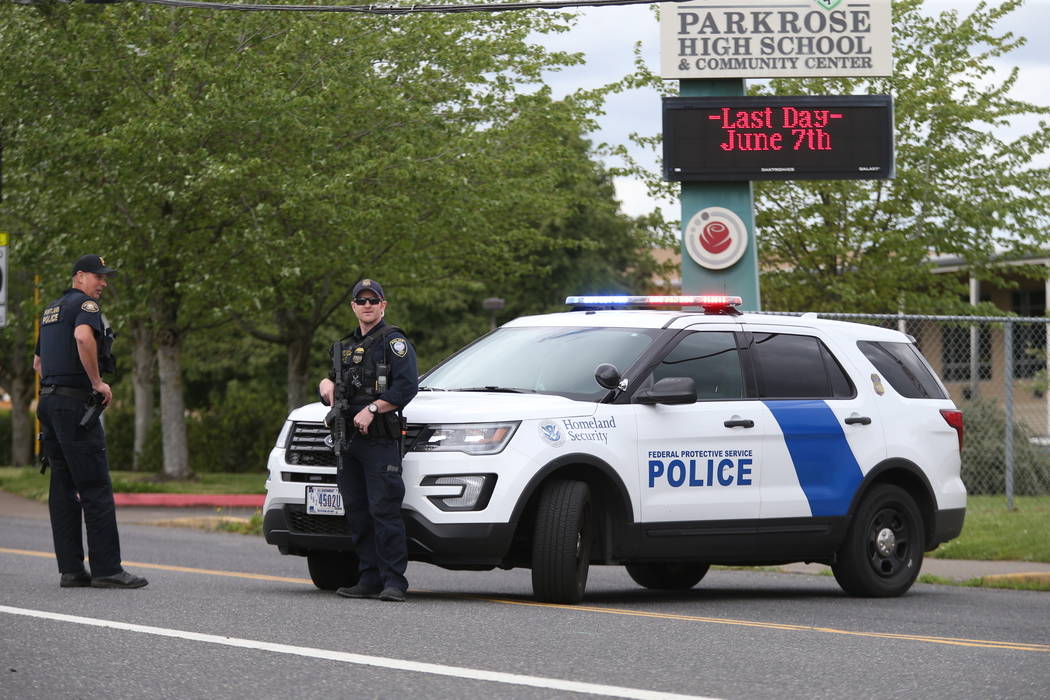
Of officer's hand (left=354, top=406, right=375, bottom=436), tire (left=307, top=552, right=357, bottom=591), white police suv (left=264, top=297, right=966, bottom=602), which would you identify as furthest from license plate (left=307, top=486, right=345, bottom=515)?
tire (left=307, top=552, right=357, bottom=591)

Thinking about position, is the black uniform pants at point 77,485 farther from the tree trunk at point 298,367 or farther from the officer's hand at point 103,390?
the tree trunk at point 298,367

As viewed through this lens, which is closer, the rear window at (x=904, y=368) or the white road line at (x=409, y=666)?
the white road line at (x=409, y=666)

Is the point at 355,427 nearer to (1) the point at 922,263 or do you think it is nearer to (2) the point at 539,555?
(2) the point at 539,555

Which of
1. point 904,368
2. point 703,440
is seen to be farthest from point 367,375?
point 904,368

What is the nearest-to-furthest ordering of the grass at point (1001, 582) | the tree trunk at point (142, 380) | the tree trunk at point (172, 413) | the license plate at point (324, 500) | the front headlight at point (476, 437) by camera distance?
the front headlight at point (476, 437)
the license plate at point (324, 500)
the grass at point (1001, 582)
the tree trunk at point (172, 413)
the tree trunk at point (142, 380)

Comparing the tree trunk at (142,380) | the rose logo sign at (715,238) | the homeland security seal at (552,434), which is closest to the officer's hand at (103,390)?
the homeland security seal at (552,434)

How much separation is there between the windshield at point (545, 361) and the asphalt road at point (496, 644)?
1.26 meters

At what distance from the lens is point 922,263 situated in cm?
2773

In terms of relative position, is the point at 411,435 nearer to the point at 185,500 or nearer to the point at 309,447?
the point at 309,447

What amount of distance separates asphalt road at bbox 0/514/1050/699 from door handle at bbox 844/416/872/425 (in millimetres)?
1133

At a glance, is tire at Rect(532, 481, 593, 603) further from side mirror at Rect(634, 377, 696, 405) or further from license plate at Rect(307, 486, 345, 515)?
license plate at Rect(307, 486, 345, 515)

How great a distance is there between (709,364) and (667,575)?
2.02 m

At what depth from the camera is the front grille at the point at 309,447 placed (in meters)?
9.74

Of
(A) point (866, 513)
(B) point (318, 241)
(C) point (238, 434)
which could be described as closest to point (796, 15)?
(A) point (866, 513)
